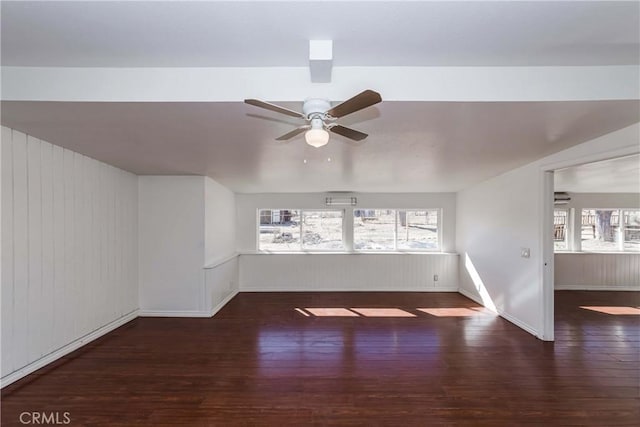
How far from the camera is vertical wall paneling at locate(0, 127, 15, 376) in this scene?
2.40 meters

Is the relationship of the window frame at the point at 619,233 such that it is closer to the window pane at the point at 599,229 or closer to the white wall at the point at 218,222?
the window pane at the point at 599,229

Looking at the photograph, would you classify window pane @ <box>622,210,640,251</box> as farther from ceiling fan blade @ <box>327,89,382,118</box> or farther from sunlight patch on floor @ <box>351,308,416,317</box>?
ceiling fan blade @ <box>327,89,382,118</box>

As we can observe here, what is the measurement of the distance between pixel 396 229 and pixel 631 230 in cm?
502

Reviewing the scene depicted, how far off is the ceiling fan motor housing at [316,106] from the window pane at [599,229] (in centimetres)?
737

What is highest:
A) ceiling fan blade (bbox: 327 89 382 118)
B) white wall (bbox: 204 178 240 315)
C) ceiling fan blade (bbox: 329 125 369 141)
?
ceiling fan blade (bbox: 327 89 382 118)

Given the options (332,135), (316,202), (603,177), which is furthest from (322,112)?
A: (603,177)

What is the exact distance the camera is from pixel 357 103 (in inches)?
57.2

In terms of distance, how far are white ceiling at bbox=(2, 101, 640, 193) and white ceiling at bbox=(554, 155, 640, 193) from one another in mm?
1001

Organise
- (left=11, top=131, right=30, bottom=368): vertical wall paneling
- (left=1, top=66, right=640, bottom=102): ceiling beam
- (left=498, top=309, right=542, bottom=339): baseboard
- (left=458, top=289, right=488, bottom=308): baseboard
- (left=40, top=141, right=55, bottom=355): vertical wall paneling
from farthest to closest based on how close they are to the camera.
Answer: (left=458, top=289, right=488, bottom=308): baseboard < (left=498, top=309, right=542, bottom=339): baseboard < (left=40, top=141, right=55, bottom=355): vertical wall paneling < (left=11, top=131, right=30, bottom=368): vertical wall paneling < (left=1, top=66, right=640, bottom=102): ceiling beam

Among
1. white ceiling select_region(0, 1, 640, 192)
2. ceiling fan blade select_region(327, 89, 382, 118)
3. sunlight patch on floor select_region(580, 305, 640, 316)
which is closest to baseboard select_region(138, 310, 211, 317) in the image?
white ceiling select_region(0, 1, 640, 192)

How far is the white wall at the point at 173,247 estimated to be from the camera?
14.4 ft

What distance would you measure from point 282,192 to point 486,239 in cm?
395

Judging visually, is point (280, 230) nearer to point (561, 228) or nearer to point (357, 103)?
point (357, 103)

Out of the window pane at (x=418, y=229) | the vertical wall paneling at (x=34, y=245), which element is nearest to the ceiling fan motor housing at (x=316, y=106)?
the vertical wall paneling at (x=34, y=245)
